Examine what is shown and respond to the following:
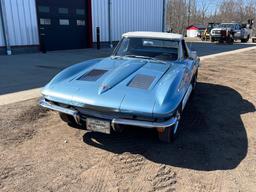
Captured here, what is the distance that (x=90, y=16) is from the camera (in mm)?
15852

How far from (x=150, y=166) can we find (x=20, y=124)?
224 centimetres

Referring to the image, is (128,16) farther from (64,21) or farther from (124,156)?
(124,156)

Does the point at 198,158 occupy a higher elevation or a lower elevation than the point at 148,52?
lower

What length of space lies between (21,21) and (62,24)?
8.51ft

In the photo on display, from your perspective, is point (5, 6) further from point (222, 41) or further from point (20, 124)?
point (222, 41)

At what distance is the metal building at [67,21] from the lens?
1220 cm

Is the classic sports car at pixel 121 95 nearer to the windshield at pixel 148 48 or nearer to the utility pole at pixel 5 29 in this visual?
the windshield at pixel 148 48

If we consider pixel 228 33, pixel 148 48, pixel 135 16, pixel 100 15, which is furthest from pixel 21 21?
pixel 228 33

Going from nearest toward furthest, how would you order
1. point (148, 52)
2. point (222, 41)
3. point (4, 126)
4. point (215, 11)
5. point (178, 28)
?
point (4, 126) < point (148, 52) < point (222, 41) < point (178, 28) < point (215, 11)

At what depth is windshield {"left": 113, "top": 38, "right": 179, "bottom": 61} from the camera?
4844 millimetres

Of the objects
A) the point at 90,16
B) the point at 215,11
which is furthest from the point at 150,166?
the point at 215,11

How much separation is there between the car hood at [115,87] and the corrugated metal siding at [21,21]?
9391 millimetres

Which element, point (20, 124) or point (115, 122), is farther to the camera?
point (20, 124)

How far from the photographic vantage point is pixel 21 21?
12492 mm
